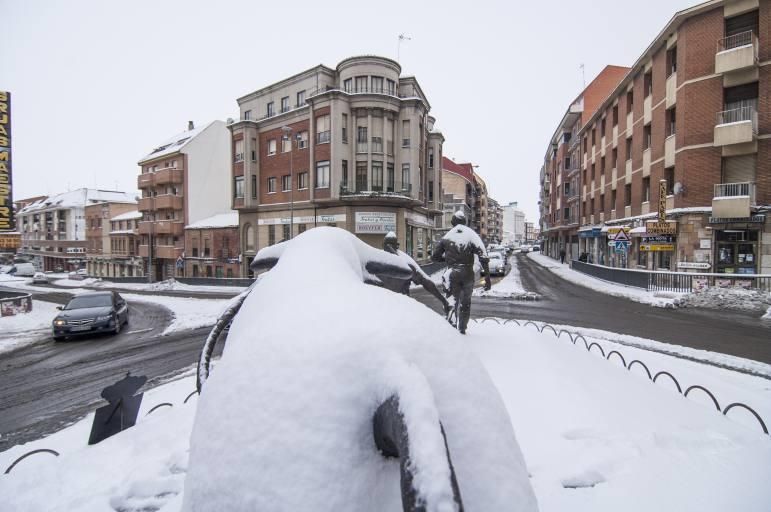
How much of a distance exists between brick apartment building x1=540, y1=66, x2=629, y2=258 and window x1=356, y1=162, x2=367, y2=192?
22.9 meters

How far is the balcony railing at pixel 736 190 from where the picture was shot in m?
17.4

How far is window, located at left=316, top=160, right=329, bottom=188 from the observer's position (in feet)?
88.7

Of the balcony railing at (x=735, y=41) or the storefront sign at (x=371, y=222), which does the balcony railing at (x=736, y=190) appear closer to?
the balcony railing at (x=735, y=41)

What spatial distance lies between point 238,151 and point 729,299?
3175 cm

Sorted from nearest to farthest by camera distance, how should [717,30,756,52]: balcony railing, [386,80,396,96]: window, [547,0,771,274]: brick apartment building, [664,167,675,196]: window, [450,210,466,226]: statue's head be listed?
[450,210,466,226]: statue's head
[547,0,771,274]: brick apartment building
[717,30,756,52]: balcony railing
[664,167,675,196]: window
[386,80,396,96]: window

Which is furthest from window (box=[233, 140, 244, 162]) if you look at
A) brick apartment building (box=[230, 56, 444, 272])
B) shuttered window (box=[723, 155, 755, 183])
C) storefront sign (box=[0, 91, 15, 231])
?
shuttered window (box=[723, 155, 755, 183])

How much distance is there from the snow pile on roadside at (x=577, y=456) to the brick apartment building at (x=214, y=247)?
93.3 ft

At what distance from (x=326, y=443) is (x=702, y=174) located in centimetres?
2321

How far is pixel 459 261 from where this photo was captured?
740cm

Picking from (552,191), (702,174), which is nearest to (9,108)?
(702,174)

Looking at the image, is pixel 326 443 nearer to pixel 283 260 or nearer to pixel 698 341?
pixel 283 260

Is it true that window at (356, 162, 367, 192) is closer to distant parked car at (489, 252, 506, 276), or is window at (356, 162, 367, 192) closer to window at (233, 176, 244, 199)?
distant parked car at (489, 252, 506, 276)

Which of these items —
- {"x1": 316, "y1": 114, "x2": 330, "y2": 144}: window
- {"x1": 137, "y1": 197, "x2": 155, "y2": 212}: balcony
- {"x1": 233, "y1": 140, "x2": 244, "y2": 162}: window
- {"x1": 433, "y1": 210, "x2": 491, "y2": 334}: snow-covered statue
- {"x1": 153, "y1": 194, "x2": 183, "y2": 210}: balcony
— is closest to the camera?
{"x1": 433, "y1": 210, "x2": 491, "y2": 334}: snow-covered statue

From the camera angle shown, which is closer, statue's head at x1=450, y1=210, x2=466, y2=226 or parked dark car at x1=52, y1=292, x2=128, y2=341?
statue's head at x1=450, y1=210, x2=466, y2=226
